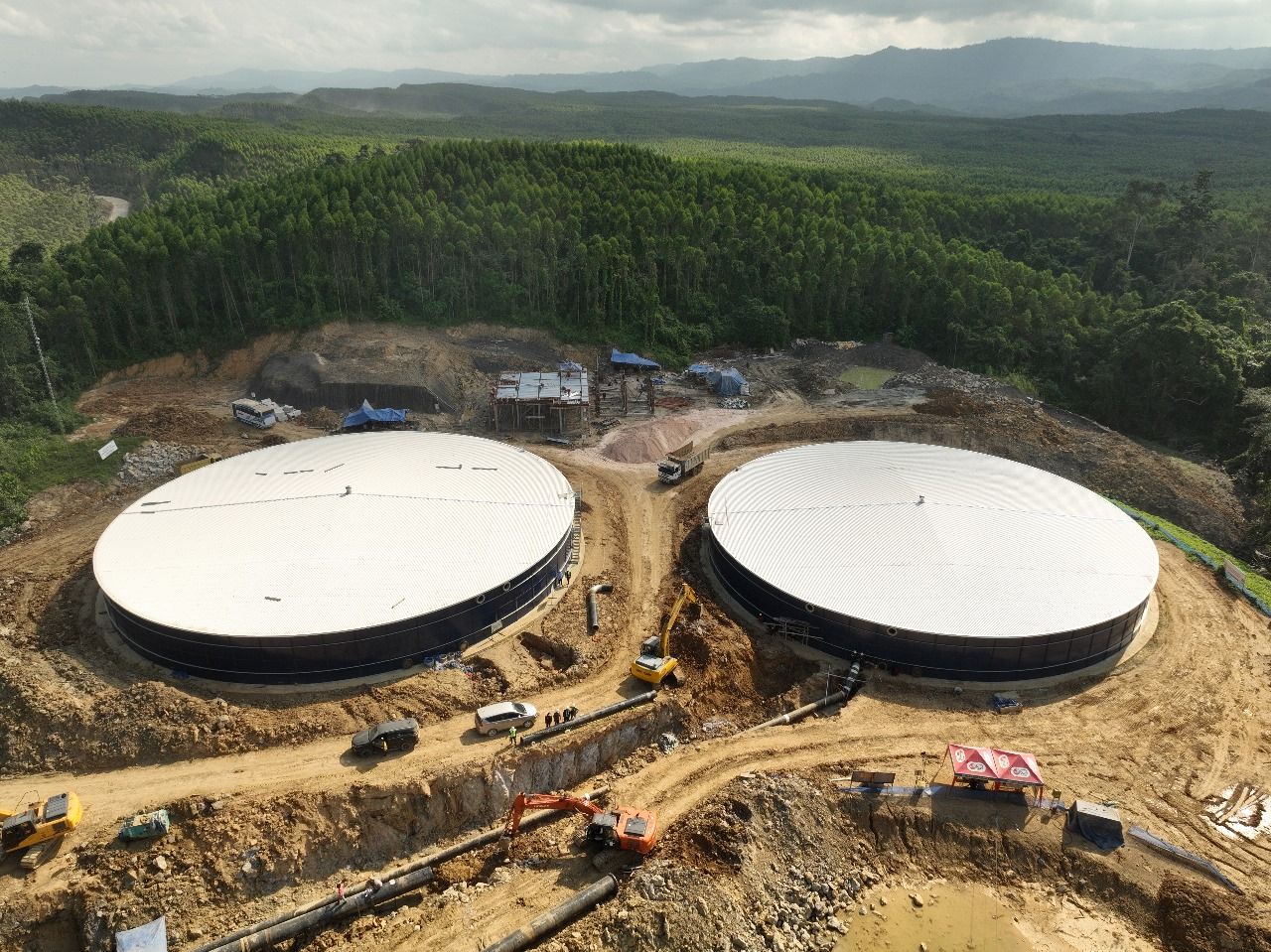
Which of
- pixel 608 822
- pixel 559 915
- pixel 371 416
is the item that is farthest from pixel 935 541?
pixel 371 416

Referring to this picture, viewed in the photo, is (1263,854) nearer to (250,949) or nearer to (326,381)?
(250,949)

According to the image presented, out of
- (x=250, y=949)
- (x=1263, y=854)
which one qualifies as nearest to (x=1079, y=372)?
(x=1263, y=854)

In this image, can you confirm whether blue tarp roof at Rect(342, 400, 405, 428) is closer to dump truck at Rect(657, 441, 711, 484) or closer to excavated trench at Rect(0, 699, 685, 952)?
dump truck at Rect(657, 441, 711, 484)

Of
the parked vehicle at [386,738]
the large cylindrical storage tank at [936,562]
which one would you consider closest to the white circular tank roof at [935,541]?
the large cylindrical storage tank at [936,562]

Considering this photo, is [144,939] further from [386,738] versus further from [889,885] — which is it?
[889,885]

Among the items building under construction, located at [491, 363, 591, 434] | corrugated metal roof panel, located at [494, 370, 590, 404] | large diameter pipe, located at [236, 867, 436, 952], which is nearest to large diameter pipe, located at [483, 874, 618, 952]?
large diameter pipe, located at [236, 867, 436, 952]

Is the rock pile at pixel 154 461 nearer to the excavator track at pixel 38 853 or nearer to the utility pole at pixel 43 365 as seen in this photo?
the utility pole at pixel 43 365
